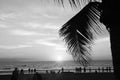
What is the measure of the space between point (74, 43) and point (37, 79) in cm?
783

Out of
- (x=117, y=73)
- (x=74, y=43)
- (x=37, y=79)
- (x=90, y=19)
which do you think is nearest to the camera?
(x=117, y=73)

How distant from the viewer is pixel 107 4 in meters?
1.96

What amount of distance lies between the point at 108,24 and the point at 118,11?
0.19 m

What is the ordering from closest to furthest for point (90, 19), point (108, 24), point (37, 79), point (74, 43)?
point (108, 24)
point (90, 19)
point (74, 43)
point (37, 79)

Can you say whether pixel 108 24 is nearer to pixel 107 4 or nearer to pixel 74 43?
pixel 107 4

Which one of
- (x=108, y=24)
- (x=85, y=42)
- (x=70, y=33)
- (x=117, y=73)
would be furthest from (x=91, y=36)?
(x=117, y=73)

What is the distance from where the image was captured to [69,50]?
2910mm

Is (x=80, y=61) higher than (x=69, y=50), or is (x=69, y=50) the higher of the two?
(x=69, y=50)

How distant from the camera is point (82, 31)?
2.83 metres

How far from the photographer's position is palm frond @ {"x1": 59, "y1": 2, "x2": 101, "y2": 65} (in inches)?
106

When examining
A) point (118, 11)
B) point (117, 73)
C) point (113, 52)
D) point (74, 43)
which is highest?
point (118, 11)

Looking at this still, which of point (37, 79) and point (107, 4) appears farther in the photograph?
point (37, 79)

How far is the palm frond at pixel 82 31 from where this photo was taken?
270 centimetres

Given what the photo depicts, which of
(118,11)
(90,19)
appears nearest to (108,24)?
(118,11)
